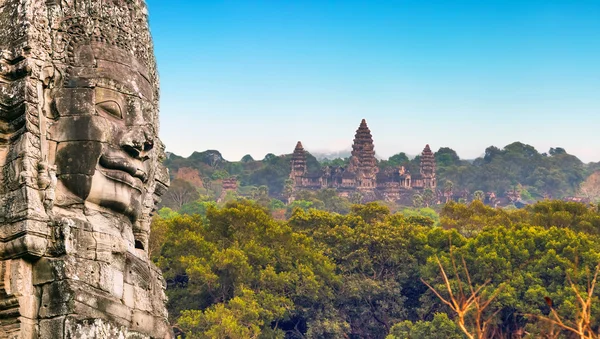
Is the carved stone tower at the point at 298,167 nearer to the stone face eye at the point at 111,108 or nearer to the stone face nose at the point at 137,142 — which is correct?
the stone face nose at the point at 137,142

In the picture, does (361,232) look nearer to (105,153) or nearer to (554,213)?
(554,213)

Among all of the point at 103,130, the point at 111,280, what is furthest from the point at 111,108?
the point at 111,280

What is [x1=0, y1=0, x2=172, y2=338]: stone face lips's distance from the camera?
10375 millimetres

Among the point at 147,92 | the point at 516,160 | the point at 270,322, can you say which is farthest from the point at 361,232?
the point at 516,160

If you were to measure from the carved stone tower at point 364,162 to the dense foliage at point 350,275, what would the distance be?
107400 mm

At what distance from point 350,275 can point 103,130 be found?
1425 inches

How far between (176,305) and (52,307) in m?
31.9

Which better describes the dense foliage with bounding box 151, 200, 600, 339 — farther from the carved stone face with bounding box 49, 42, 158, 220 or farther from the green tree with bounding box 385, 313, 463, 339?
the carved stone face with bounding box 49, 42, 158, 220

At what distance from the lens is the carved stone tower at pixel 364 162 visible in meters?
157

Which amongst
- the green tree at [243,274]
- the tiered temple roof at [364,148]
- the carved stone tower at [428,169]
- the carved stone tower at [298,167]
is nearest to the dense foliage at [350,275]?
the green tree at [243,274]

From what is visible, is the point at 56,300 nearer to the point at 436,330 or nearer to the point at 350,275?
the point at 436,330

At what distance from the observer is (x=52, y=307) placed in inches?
409

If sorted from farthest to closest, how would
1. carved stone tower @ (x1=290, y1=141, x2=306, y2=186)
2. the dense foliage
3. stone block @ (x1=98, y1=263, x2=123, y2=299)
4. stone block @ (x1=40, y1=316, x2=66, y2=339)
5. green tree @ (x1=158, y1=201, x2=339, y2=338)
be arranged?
carved stone tower @ (x1=290, y1=141, x2=306, y2=186)
the dense foliage
green tree @ (x1=158, y1=201, x2=339, y2=338)
stone block @ (x1=98, y1=263, x2=123, y2=299)
stone block @ (x1=40, y1=316, x2=66, y2=339)

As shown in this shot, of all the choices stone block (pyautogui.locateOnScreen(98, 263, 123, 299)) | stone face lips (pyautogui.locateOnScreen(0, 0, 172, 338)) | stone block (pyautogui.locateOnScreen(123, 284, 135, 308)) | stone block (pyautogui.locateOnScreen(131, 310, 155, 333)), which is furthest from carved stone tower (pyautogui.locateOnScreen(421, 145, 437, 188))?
stone block (pyautogui.locateOnScreen(98, 263, 123, 299))
